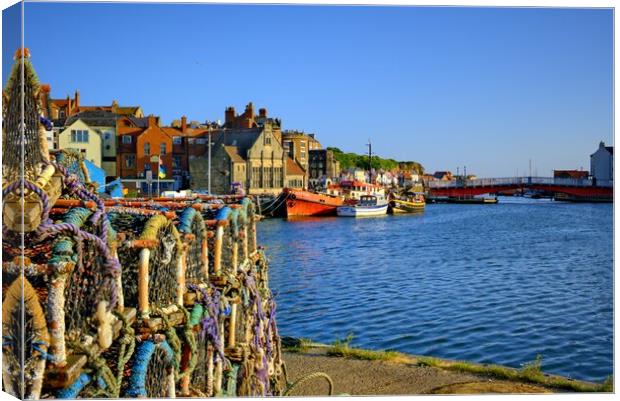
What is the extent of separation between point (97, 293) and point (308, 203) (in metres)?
43.3

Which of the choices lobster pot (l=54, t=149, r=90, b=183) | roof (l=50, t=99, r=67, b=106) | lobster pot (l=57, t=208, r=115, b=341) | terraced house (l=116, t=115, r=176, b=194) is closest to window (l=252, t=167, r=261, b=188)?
terraced house (l=116, t=115, r=176, b=194)

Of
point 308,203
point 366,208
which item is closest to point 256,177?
point 308,203

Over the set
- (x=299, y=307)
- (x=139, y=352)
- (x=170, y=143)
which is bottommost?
(x=299, y=307)

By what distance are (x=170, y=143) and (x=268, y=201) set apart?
26.8 m

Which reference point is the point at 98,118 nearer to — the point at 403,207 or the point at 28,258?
the point at 28,258

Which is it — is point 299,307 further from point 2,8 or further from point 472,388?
point 2,8

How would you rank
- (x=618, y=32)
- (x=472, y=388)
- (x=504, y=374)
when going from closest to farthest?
(x=618, y=32) < (x=472, y=388) < (x=504, y=374)

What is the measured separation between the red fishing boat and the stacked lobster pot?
3989 cm

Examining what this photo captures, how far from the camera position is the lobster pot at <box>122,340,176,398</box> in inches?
158

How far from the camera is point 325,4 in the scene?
588 centimetres

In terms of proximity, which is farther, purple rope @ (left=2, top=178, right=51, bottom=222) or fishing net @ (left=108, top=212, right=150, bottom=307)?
fishing net @ (left=108, top=212, right=150, bottom=307)

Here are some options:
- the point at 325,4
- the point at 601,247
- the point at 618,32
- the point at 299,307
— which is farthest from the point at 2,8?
the point at 601,247

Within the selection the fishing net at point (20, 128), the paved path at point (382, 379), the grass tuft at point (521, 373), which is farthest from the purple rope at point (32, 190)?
the grass tuft at point (521, 373)

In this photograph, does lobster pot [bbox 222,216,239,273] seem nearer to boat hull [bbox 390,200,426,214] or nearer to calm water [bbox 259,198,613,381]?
calm water [bbox 259,198,613,381]
